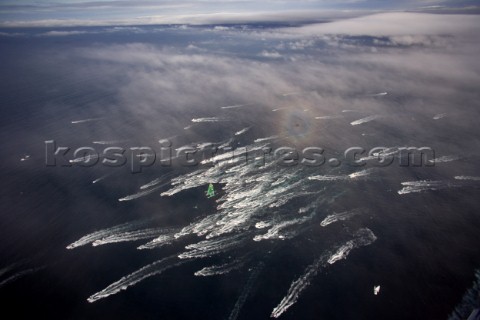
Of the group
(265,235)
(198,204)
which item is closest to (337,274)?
(265,235)

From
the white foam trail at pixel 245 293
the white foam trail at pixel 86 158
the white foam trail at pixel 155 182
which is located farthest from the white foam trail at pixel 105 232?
the white foam trail at pixel 86 158

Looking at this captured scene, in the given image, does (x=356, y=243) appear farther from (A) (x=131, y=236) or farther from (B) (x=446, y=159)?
(B) (x=446, y=159)

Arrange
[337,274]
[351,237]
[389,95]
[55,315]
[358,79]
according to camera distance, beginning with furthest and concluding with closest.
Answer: [358,79]
[389,95]
[351,237]
[337,274]
[55,315]

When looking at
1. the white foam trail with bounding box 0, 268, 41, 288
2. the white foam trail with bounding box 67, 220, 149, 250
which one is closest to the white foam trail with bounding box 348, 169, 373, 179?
the white foam trail with bounding box 67, 220, 149, 250

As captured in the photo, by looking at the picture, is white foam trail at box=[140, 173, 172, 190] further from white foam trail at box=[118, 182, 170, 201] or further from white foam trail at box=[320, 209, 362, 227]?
white foam trail at box=[320, 209, 362, 227]

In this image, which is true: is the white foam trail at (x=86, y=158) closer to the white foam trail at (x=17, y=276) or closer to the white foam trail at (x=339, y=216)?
the white foam trail at (x=17, y=276)

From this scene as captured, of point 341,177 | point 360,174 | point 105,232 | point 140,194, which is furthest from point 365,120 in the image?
point 105,232

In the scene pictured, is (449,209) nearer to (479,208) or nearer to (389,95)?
(479,208)
